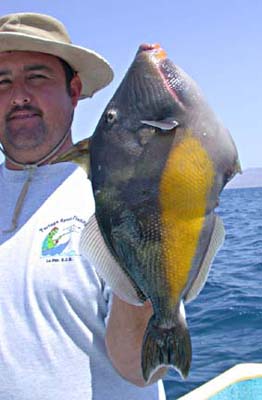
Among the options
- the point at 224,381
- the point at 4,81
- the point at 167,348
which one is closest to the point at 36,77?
the point at 4,81

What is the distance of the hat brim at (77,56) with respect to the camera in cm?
296

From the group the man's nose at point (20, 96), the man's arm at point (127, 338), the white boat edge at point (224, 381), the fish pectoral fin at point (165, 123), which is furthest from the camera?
the white boat edge at point (224, 381)

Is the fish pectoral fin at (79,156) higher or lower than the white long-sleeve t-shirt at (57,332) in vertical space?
higher

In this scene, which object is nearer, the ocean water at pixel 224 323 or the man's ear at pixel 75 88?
the man's ear at pixel 75 88

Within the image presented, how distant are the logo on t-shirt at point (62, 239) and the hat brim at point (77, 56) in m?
0.85

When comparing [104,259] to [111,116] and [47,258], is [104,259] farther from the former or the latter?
[47,258]

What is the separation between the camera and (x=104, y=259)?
68.6 inches

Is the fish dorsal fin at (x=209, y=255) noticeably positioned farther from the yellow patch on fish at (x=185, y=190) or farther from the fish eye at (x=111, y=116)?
the fish eye at (x=111, y=116)

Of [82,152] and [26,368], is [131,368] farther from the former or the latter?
[82,152]

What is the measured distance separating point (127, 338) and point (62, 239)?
0.62 m

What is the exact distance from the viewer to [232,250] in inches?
713

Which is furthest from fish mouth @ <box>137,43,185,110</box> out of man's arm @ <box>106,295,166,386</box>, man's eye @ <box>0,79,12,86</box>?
man's eye @ <box>0,79,12,86</box>

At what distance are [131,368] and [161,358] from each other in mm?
794

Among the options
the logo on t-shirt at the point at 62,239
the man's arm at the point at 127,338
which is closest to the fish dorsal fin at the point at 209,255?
the man's arm at the point at 127,338
